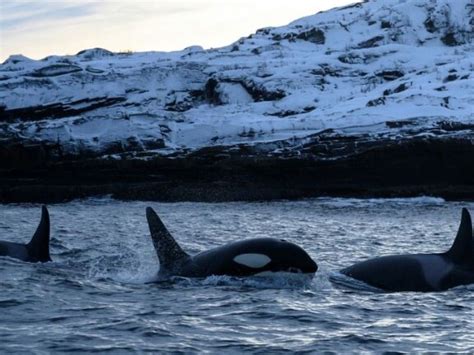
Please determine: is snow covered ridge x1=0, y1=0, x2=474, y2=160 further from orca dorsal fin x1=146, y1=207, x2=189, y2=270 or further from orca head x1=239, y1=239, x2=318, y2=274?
orca head x1=239, y1=239, x2=318, y2=274

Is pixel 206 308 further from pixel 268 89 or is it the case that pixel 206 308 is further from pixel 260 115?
pixel 268 89

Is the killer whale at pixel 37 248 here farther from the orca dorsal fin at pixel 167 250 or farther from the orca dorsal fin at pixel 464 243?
the orca dorsal fin at pixel 464 243

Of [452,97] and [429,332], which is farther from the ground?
[452,97]

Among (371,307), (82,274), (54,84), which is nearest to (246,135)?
(54,84)

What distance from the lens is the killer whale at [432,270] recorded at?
39.5 feet

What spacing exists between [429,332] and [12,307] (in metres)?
5.00

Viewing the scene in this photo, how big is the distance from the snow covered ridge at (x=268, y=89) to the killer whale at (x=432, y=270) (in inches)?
877

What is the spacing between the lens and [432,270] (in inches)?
482

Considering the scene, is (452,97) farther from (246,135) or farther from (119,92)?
(119,92)

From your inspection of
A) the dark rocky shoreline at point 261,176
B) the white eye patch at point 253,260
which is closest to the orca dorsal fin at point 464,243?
the white eye patch at point 253,260

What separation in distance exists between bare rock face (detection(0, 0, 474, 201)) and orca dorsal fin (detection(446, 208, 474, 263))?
719 inches

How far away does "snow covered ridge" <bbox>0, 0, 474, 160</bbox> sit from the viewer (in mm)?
36750

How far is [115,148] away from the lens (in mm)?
36625

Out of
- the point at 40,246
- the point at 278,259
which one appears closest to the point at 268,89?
the point at 40,246
